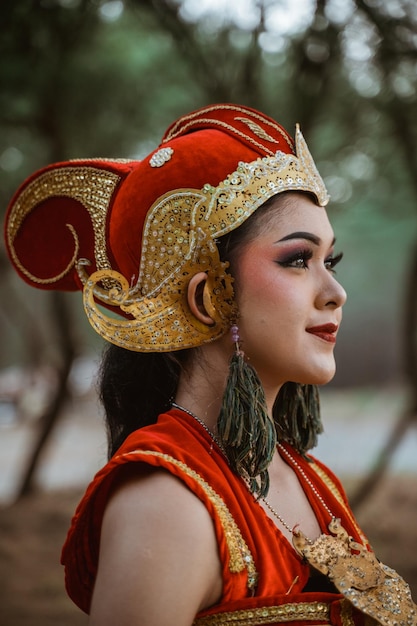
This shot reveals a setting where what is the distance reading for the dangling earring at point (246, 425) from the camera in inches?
52.7

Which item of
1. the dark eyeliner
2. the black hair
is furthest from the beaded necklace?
the dark eyeliner

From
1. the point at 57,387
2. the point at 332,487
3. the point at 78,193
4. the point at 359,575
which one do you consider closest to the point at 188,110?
the point at 57,387

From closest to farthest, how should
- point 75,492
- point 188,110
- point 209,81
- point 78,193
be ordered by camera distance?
point 78,193
point 209,81
point 188,110
point 75,492

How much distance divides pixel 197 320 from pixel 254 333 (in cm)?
12

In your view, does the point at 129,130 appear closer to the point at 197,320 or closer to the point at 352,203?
the point at 352,203

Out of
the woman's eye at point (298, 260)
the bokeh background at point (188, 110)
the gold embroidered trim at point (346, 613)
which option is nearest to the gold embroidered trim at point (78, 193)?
the woman's eye at point (298, 260)

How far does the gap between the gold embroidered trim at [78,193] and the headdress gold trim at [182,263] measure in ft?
0.48

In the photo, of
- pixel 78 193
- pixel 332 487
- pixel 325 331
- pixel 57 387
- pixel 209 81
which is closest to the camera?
pixel 325 331

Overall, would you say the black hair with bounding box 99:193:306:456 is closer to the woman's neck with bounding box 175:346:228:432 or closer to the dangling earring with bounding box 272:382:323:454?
the woman's neck with bounding box 175:346:228:432

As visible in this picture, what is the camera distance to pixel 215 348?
1.47 m

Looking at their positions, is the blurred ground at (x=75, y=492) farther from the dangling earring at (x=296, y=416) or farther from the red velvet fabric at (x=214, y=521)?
the red velvet fabric at (x=214, y=521)

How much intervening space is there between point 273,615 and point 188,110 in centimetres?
343

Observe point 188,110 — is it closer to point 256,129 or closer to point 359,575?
point 256,129

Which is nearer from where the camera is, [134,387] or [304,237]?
[304,237]
